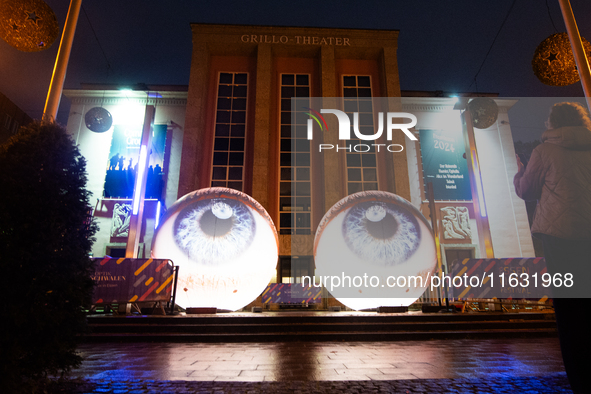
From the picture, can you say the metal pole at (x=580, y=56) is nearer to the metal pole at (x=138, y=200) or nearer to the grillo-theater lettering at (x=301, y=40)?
the metal pole at (x=138, y=200)

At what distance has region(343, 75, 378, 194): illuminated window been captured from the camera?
18172mm

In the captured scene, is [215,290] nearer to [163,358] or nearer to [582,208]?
[163,358]

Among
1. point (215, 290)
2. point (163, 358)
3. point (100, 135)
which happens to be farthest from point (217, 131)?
point (163, 358)

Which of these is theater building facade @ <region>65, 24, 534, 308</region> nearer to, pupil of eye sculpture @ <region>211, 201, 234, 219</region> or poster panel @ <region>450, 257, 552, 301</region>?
poster panel @ <region>450, 257, 552, 301</region>

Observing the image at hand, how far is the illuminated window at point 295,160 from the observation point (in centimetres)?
1755

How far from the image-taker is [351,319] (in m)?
7.57

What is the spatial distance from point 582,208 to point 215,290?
25.4 ft

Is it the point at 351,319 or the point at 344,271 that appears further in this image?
the point at 344,271

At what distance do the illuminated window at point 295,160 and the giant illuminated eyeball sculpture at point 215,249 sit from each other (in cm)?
881

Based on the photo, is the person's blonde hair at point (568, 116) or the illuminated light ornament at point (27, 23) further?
the illuminated light ornament at point (27, 23)

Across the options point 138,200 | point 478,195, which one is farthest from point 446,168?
point 138,200

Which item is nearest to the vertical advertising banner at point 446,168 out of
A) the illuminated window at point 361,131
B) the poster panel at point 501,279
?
the illuminated window at point 361,131

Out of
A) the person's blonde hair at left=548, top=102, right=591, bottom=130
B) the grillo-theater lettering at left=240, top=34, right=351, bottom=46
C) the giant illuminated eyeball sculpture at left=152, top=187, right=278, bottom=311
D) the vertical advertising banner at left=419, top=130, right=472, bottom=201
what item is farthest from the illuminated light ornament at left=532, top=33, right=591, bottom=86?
the grillo-theater lettering at left=240, top=34, right=351, bottom=46

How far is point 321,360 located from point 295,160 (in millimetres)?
14792
